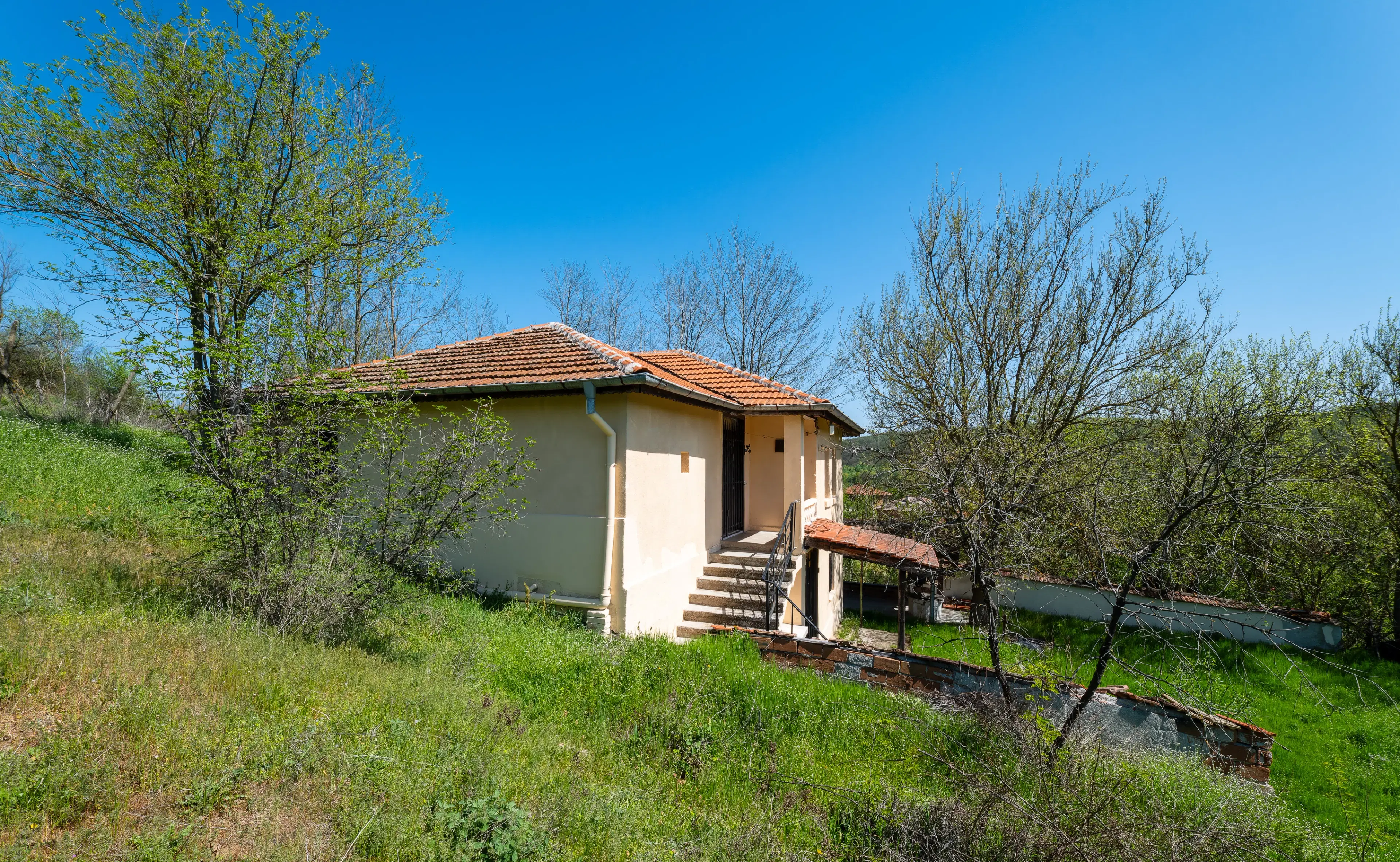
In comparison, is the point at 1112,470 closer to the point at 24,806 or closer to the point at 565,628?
the point at 565,628

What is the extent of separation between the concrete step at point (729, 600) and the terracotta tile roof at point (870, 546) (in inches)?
63.3

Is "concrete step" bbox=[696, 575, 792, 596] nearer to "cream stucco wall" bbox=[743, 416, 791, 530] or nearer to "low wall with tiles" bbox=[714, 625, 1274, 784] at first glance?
"low wall with tiles" bbox=[714, 625, 1274, 784]

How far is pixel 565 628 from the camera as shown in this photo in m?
6.98

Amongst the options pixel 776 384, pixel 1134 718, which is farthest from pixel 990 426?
pixel 1134 718

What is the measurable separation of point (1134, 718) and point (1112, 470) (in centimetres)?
250

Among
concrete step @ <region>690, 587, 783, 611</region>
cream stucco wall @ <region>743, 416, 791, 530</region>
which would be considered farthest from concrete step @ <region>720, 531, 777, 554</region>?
concrete step @ <region>690, 587, 783, 611</region>

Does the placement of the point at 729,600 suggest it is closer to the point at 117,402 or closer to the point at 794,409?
the point at 794,409

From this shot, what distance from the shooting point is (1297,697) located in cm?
827

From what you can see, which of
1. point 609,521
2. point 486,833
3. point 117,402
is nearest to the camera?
point 486,833

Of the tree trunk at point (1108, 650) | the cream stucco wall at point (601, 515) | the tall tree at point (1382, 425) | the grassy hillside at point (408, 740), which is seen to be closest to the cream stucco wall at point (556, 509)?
the cream stucco wall at point (601, 515)

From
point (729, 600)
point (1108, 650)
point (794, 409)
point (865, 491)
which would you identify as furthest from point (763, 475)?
point (1108, 650)

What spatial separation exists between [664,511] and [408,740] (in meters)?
5.11

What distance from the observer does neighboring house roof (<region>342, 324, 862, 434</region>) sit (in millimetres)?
7426

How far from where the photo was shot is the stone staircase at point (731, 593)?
8.67m
